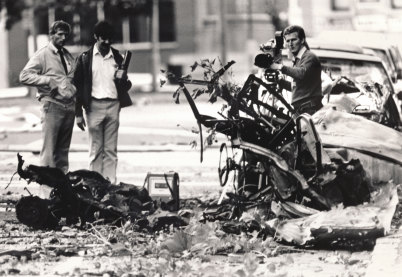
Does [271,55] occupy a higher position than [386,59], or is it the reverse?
[271,55]

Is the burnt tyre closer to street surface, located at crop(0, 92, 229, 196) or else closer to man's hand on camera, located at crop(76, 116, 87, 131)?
street surface, located at crop(0, 92, 229, 196)

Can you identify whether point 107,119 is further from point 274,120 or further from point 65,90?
point 274,120

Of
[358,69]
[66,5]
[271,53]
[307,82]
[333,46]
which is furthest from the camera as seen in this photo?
[66,5]

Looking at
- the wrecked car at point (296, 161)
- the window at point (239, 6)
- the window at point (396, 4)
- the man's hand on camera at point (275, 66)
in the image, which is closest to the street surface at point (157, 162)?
the wrecked car at point (296, 161)

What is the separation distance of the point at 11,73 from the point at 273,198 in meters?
24.8

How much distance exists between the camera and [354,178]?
9695mm

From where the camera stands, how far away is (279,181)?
9672 mm

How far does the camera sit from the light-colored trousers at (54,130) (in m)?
12.0

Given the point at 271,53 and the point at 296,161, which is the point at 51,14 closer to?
the point at 271,53

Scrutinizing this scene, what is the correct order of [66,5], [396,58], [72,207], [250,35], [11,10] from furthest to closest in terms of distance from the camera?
[250,35]
[66,5]
[11,10]
[396,58]
[72,207]

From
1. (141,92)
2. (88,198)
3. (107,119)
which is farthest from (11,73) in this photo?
(88,198)

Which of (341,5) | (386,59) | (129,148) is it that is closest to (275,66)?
(386,59)

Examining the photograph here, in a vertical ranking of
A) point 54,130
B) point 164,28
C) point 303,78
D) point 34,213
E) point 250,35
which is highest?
point 303,78

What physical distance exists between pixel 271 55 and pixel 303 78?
827mm
